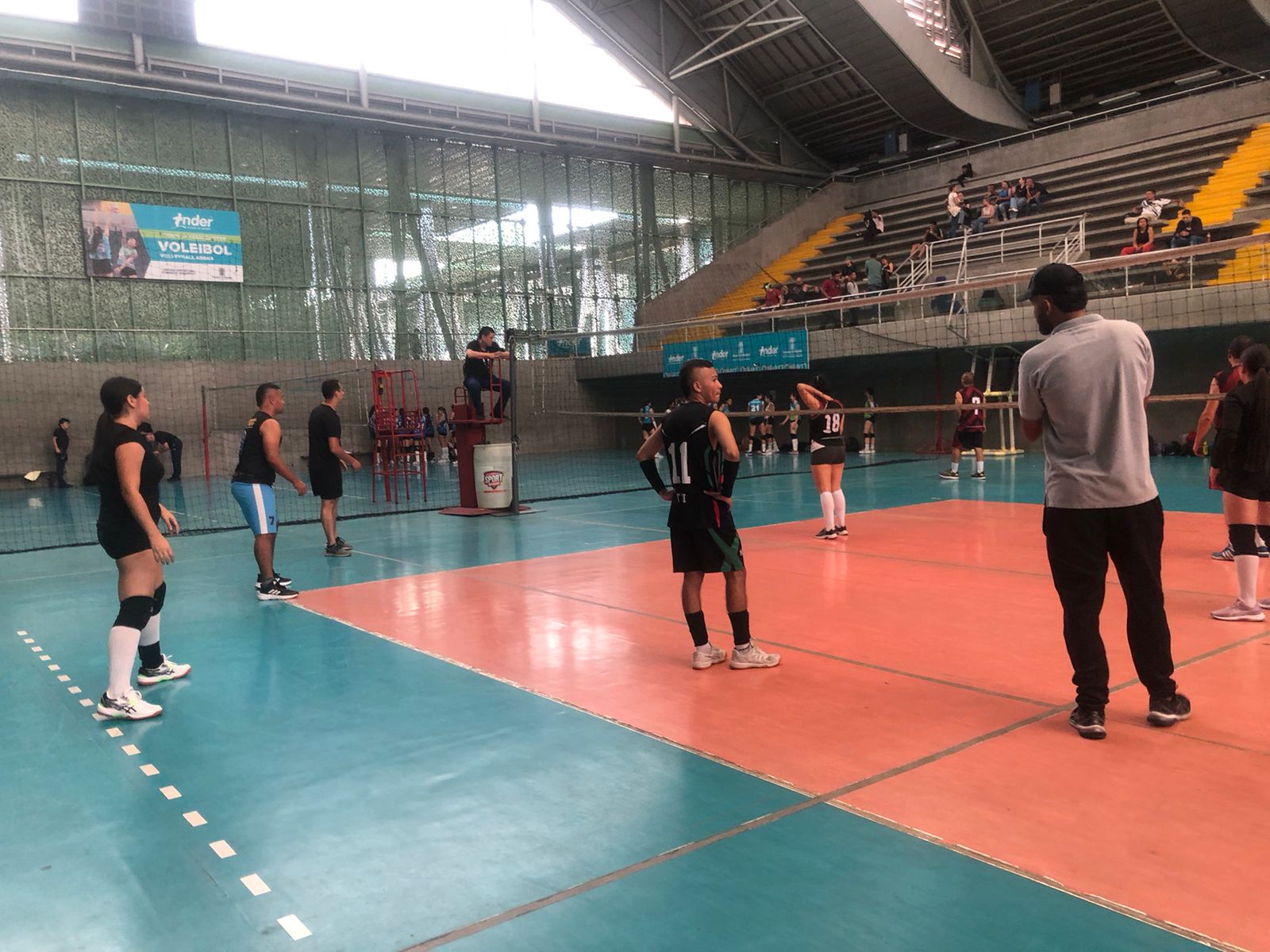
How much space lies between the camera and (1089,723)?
4309 millimetres

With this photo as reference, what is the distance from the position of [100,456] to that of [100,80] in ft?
75.0

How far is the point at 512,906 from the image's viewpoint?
10.00 feet

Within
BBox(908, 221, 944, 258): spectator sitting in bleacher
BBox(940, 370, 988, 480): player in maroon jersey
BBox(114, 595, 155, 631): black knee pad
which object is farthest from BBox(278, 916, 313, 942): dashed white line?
BBox(908, 221, 944, 258): spectator sitting in bleacher

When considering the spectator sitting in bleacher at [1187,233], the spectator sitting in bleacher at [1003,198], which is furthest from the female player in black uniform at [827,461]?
the spectator sitting in bleacher at [1003,198]

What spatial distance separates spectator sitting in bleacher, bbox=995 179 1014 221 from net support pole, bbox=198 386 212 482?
21268 millimetres

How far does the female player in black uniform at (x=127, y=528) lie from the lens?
512 cm

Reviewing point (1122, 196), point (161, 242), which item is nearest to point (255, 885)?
point (161, 242)

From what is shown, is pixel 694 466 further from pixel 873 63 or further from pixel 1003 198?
pixel 873 63

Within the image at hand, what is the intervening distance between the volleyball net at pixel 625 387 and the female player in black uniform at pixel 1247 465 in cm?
772

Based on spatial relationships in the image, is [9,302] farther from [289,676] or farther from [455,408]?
[289,676]

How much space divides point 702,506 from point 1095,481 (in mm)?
2083

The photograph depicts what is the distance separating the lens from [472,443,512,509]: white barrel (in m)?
14.2

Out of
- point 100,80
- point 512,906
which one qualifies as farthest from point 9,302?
point 512,906

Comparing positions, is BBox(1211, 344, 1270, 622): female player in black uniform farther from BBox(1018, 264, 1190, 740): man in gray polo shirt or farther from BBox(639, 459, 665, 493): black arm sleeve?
BBox(639, 459, 665, 493): black arm sleeve
